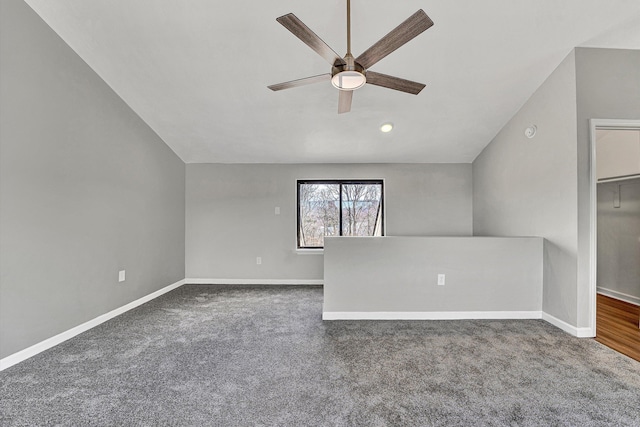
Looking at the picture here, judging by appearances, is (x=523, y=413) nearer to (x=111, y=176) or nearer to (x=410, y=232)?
(x=410, y=232)

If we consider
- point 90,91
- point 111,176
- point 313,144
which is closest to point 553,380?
point 313,144

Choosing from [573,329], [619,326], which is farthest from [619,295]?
[573,329]

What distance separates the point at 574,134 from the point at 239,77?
328cm

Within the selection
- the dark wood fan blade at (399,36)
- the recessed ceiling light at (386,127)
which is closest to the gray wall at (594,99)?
the recessed ceiling light at (386,127)

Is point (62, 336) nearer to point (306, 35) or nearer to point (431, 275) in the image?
point (306, 35)

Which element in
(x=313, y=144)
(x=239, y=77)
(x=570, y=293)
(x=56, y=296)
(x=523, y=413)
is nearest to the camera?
(x=523, y=413)

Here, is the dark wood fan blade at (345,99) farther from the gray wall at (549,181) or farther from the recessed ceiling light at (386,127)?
the gray wall at (549,181)

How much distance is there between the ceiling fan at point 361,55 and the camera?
5.73 feet

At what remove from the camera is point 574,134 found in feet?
9.13

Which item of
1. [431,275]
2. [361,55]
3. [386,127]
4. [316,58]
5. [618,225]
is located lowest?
[431,275]

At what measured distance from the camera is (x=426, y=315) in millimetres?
3258

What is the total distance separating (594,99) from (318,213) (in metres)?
3.64

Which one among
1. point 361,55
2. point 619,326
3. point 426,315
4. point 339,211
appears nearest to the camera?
point 361,55

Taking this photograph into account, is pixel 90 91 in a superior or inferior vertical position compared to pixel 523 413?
superior
